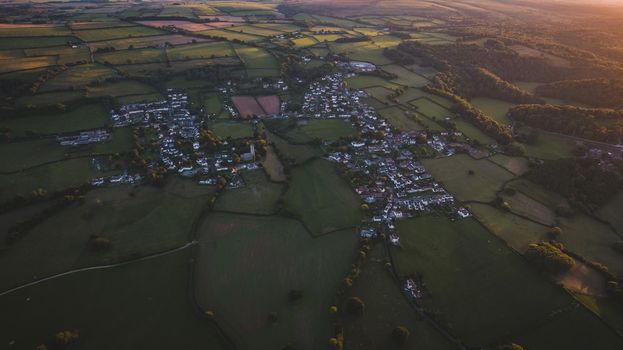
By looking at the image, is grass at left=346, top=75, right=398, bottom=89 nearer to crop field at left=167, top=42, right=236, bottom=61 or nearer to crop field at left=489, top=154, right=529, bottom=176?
crop field at left=489, top=154, right=529, bottom=176

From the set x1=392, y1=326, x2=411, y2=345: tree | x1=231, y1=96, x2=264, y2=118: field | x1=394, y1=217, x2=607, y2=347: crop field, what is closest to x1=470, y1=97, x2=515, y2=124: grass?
x1=394, y1=217, x2=607, y2=347: crop field

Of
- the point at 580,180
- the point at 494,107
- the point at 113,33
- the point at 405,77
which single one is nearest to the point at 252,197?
the point at 580,180

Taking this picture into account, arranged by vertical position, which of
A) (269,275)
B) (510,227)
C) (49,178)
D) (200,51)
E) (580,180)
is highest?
(200,51)

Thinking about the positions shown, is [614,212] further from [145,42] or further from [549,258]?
[145,42]

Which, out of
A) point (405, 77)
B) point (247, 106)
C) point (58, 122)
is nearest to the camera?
point (58, 122)

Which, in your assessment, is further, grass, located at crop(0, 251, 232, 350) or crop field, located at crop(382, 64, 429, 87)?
crop field, located at crop(382, 64, 429, 87)

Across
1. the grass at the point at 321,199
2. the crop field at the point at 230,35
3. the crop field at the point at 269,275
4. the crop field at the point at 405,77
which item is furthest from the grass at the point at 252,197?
the crop field at the point at 230,35
